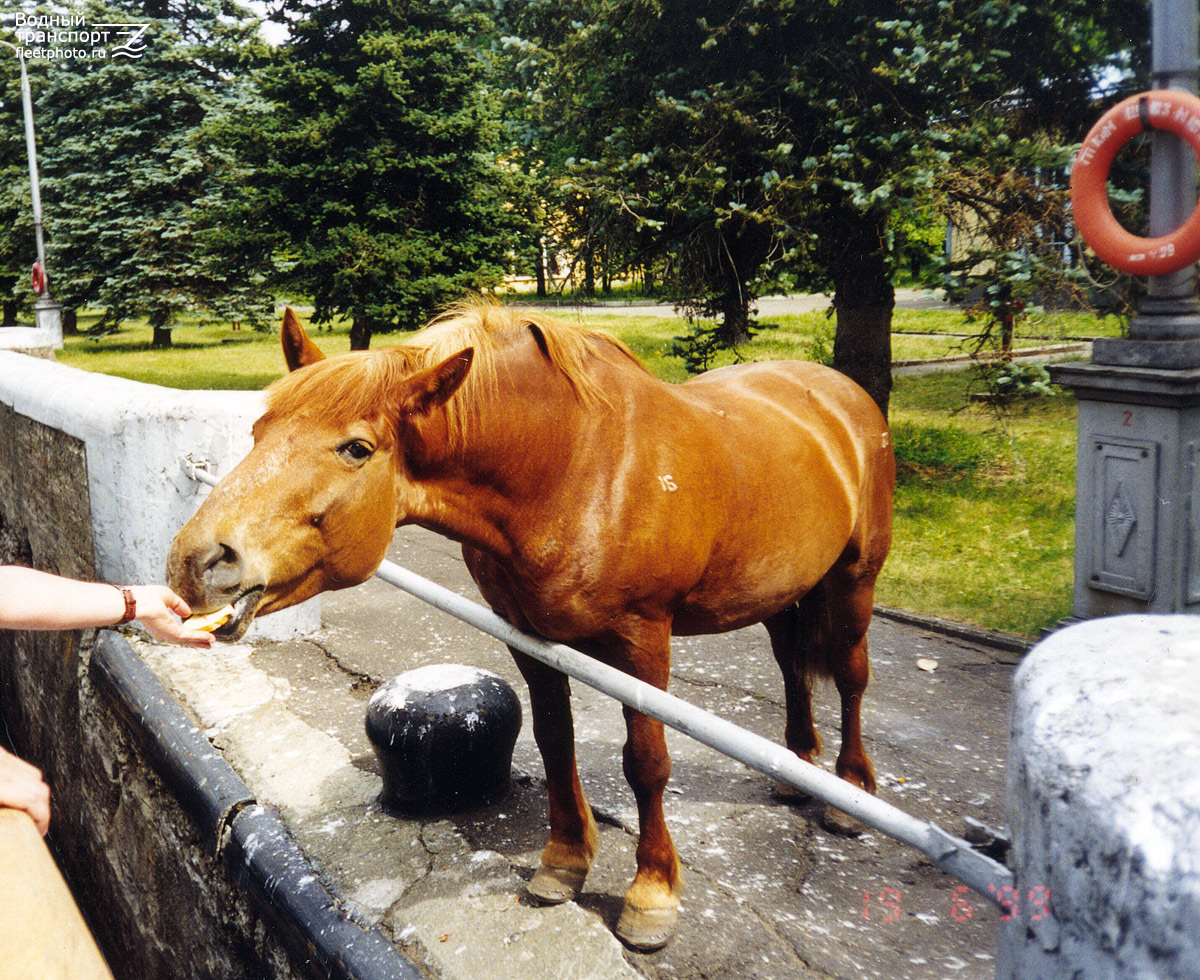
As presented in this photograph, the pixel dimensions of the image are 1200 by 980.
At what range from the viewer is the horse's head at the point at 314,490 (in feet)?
7.22

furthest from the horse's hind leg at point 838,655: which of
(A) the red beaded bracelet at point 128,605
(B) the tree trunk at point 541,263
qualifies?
(B) the tree trunk at point 541,263

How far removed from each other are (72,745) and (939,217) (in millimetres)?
7576

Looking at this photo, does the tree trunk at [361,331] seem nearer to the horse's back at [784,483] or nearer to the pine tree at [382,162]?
the pine tree at [382,162]

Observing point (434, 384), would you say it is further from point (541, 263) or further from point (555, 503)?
point (541, 263)

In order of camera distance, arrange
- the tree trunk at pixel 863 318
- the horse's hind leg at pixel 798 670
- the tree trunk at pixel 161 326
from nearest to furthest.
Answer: the horse's hind leg at pixel 798 670 < the tree trunk at pixel 863 318 < the tree trunk at pixel 161 326

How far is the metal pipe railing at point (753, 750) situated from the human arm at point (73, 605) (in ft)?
2.77

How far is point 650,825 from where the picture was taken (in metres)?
2.93

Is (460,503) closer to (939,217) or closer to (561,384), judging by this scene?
(561,384)

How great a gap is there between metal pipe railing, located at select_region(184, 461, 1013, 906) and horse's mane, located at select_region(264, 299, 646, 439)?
63cm

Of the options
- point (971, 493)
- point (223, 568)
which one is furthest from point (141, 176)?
point (223, 568)

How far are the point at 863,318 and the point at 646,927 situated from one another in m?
7.56

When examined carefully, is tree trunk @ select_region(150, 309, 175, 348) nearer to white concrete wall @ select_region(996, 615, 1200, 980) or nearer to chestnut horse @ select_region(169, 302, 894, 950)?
chestnut horse @ select_region(169, 302, 894, 950)

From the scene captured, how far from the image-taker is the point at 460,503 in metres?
2.62

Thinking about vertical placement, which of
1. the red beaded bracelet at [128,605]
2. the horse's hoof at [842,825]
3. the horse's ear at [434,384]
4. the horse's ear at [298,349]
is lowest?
the horse's hoof at [842,825]
